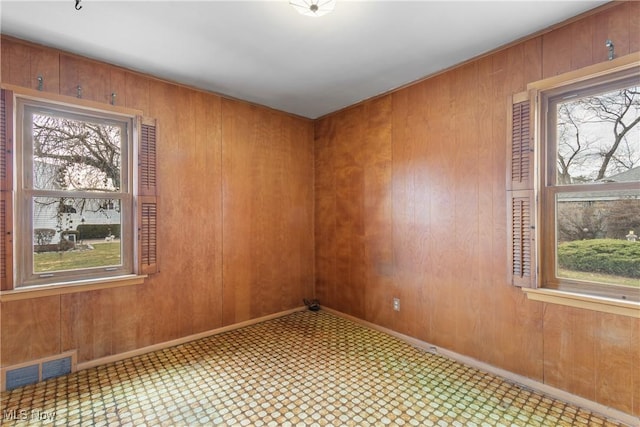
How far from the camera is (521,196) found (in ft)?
7.56

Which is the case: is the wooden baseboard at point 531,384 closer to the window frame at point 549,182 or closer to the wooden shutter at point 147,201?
the window frame at point 549,182

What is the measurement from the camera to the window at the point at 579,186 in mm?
1972

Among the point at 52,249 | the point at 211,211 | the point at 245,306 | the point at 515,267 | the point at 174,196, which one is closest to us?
the point at 515,267

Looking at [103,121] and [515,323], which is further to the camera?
[103,121]

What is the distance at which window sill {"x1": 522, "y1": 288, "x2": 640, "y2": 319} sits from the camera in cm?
189

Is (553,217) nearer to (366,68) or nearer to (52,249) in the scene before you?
(366,68)

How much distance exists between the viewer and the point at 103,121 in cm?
276

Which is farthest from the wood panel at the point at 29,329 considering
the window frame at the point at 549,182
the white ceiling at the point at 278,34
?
the window frame at the point at 549,182

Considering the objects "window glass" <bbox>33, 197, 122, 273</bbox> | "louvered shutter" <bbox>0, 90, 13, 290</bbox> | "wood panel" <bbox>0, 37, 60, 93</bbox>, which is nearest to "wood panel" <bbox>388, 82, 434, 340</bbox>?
Result: "window glass" <bbox>33, 197, 122, 273</bbox>

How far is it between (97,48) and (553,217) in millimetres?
3738

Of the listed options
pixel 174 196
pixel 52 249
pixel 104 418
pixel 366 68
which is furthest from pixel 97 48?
pixel 104 418

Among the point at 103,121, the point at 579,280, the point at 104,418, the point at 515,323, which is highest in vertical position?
the point at 103,121

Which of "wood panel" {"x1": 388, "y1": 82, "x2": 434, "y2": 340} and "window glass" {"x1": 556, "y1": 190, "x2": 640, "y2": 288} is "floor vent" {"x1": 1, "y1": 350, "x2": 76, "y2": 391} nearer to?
"wood panel" {"x1": 388, "y1": 82, "x2": 434, "y2": 340}

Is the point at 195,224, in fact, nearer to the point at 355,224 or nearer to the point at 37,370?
the point at 37,370
